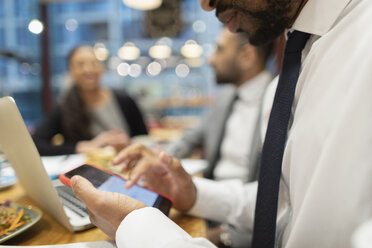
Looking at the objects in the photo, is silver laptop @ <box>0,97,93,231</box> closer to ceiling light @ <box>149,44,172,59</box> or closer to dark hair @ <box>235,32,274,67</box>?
dark hair @ <box>235,32,274,67</box>

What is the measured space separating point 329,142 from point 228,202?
0.48m

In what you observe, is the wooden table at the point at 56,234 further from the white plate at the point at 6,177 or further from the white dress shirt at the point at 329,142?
the white plate at the point at 6,177

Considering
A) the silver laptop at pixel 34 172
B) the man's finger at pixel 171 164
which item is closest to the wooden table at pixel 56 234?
the silver laptop at pixel 34 172

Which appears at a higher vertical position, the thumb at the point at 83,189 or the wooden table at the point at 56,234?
the thumb at the point at 83,189

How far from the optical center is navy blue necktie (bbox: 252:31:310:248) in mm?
692

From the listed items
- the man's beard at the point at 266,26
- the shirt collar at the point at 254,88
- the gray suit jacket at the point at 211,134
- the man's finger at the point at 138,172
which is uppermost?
the man's beard at the point at 266,26

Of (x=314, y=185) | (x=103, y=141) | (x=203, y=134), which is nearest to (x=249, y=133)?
(x=203, y=134)

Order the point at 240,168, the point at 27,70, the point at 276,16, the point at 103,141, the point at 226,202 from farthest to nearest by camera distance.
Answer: the point at 27,70 → the point at 240,168 → the point at 103,141 → the point at 226,202 → the point at 276,16

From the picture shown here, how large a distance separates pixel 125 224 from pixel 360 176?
43 cm

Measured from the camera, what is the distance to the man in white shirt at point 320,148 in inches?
20.2

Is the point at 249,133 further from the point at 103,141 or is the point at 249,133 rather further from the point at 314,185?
the point at 314,185

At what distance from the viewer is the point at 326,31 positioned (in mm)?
668

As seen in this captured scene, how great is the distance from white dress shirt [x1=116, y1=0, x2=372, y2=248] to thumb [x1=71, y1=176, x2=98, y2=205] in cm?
8

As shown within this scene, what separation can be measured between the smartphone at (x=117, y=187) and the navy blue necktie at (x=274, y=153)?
235 mm
